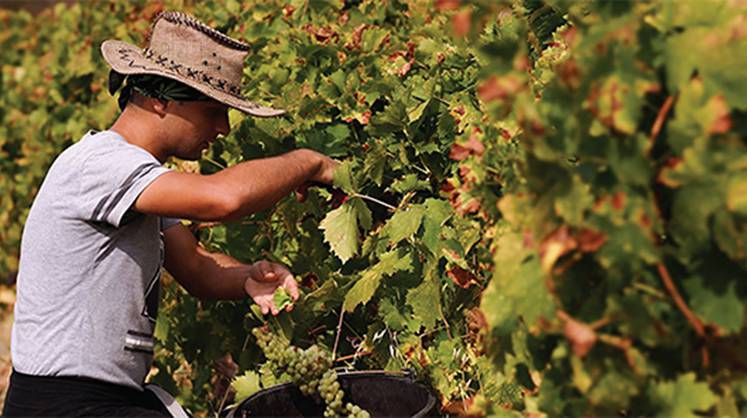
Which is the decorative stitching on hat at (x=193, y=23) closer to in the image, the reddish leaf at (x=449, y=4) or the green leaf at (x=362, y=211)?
the green leaf at (x=362, y=211)

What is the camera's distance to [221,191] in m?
2.86

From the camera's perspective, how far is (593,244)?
5.51ft

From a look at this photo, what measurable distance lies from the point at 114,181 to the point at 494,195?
1140mm

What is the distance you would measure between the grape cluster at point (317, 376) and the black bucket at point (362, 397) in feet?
0.12

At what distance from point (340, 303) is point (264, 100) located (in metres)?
0.90

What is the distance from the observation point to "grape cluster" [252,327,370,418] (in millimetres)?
3031

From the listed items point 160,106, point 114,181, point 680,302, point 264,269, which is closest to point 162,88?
point 160,106

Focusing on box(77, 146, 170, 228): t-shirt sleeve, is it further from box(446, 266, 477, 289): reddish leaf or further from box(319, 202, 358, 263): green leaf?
box(446, 266, 477, 289): reddish leaf

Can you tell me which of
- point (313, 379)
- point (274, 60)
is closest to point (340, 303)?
point (313, 379)

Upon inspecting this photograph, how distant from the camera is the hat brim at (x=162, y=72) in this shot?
3090 mm

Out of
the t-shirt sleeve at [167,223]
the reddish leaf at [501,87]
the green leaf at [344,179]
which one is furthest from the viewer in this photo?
the t-shirt sleeve at [167,223]

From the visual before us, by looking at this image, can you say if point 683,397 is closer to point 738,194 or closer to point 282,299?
point 738,194

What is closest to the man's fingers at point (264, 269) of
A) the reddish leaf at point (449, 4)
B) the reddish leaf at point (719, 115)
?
the reddish leaf at point (449, 4)

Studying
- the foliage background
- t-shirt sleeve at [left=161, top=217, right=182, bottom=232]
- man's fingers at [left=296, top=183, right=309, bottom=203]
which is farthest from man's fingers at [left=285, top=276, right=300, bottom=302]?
t-shirt sleeve at [left=161, top=217, right=182, bottom=232]
